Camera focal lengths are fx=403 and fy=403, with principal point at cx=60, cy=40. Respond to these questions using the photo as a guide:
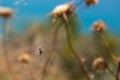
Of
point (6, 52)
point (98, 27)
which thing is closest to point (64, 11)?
point (98, 27)

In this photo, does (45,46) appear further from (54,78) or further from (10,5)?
(54,78)

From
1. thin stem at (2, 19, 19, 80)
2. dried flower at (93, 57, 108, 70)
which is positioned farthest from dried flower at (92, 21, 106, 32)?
thin stem at (2, 19, 19, 80)

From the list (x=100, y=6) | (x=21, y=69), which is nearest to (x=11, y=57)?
(x=21, y=69)

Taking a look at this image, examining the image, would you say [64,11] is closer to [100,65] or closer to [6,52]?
[100,65]

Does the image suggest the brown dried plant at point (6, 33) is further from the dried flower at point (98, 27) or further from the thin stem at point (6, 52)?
the dried flower at point (98, 27)

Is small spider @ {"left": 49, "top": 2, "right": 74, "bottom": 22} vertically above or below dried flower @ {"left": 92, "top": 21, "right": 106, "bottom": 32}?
above

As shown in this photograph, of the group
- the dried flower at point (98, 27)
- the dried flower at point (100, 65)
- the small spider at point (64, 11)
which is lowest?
the dried flower at point (100, 65)

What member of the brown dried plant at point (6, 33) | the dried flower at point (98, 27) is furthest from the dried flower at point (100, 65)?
the brown dried plant at point (6, 33)

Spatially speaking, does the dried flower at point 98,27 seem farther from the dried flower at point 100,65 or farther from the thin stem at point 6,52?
the thin stem at point 6,52

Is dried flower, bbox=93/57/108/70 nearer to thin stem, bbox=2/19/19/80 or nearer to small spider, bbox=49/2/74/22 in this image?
small spider, bbox=49/2/74/22

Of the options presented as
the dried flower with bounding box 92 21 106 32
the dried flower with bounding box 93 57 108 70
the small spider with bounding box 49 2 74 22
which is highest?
the small spider with bounding box 49 2 74 22

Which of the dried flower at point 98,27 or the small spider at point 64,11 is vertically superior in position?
the small spider at point 64,11

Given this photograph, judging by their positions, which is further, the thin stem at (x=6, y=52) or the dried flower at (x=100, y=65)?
the thin stem at (x=6, y=52)
